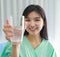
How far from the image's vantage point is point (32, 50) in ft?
4.74

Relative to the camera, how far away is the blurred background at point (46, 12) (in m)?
2.17

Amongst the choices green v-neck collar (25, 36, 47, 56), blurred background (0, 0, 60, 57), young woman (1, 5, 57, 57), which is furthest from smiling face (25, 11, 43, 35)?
blurred background (0, 0, 60, 57)

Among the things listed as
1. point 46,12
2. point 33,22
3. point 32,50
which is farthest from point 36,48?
point 46,12

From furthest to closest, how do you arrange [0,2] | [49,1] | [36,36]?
[49,1], [0,2], [36,36]

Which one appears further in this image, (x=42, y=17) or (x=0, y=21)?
(x=0, y=21)

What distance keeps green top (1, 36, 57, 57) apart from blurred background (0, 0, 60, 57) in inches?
27.1

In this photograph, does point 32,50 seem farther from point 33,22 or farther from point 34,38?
point 33,22

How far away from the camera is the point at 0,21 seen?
7.09ft

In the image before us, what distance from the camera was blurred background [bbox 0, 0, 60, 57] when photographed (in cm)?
217

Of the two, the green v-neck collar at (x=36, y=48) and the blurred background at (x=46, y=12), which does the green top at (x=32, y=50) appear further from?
the blurred background at (x=46, y=12)

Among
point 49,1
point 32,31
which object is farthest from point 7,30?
point 49,1

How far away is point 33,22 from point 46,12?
3.30ft

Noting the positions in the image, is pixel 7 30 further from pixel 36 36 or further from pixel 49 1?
pixel 49 1

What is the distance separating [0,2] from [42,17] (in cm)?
85
